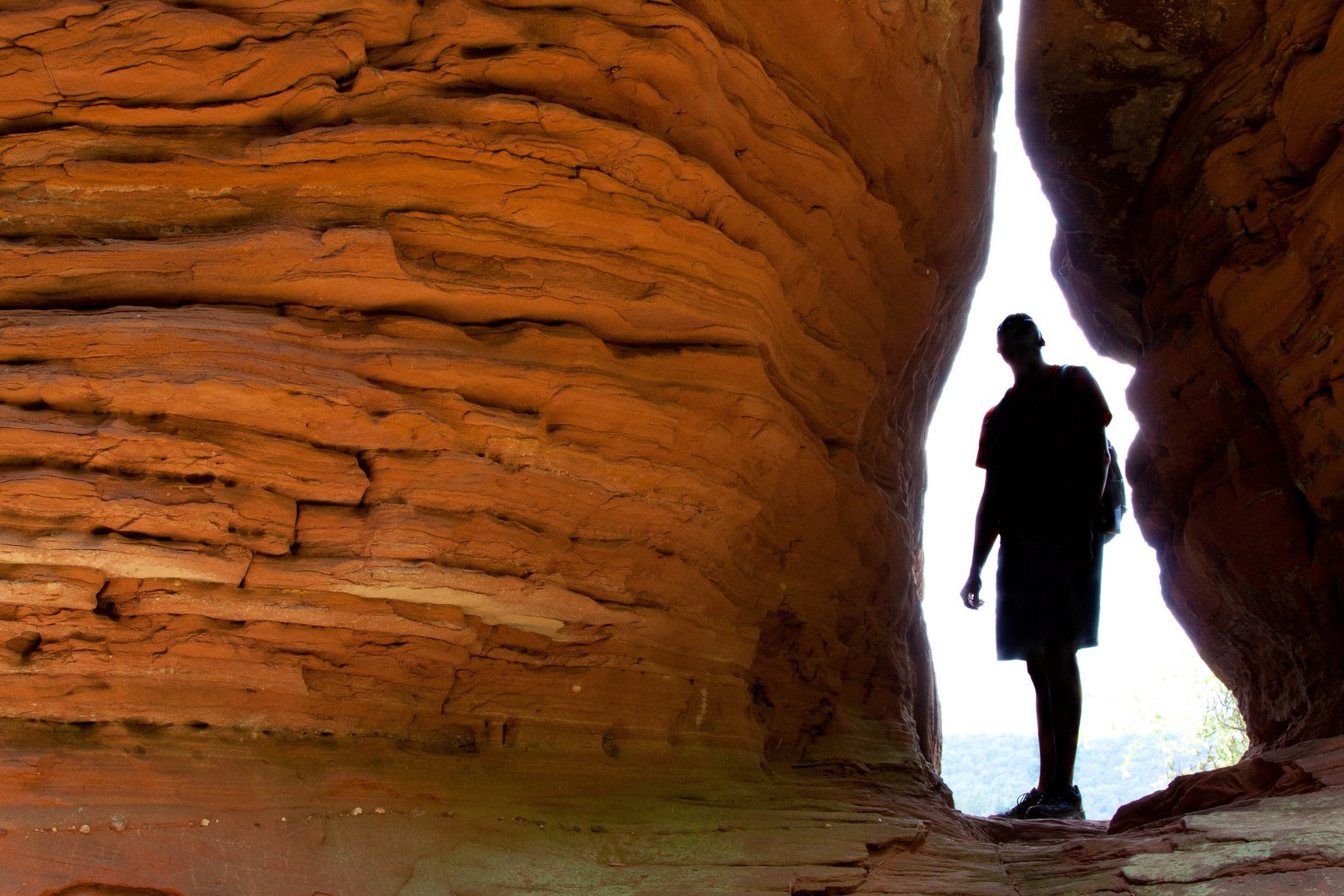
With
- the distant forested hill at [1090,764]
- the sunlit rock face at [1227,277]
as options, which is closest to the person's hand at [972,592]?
the sunlit rock face at [1227,277]

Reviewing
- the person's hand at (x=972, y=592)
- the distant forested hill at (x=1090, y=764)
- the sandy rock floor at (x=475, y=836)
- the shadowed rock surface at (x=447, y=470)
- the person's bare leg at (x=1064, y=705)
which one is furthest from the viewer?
the distant forested hill at (x=1090, y=764)

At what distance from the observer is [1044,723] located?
6.82 meters

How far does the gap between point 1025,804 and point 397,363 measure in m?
5.18

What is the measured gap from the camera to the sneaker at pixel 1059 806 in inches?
256

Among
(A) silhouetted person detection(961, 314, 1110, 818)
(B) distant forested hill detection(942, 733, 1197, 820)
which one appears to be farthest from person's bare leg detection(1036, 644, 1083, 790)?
(B) distant forested hill detection(942, 733, 1197, 820)

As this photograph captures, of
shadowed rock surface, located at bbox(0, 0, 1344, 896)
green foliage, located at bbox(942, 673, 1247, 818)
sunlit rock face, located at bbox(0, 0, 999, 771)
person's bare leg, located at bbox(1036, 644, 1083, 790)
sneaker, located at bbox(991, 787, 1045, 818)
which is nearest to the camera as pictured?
shadowed rock surface, located at bbox(0, 0, 1344, 896)

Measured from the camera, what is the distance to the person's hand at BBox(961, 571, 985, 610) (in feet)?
24.8

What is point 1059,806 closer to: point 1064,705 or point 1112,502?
point 1064,705

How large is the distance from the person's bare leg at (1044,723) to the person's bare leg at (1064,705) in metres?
0.06

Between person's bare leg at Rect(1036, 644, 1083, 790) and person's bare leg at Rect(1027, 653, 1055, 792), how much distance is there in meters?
0.06

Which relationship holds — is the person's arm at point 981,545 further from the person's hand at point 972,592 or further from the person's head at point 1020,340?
the person's head at point 1020,340

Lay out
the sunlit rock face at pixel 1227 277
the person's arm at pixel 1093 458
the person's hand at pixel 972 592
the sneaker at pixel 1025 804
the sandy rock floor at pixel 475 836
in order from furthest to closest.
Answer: the person's hand at pixel 972 592 → the person's arm at pixel 1093 458 → the sneaker at pixel 1025 804 → the sunlit rock face at pixel 1227 277 → the sandy rock floor at pixel 475 836

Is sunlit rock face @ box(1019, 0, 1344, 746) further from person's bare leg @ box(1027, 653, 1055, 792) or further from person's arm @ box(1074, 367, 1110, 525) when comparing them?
person's bare leg @ box(1027, 653, 1055, 792)

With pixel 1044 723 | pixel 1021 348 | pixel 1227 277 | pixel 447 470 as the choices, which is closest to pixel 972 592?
pixel 1044 723
